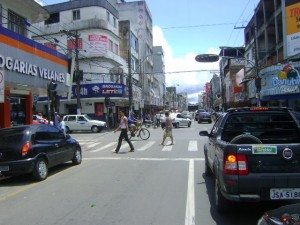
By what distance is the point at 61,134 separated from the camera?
13.0m

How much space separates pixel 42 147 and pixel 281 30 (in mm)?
34539

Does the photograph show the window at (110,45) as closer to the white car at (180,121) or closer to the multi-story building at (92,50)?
the multi-story building at (92,50)

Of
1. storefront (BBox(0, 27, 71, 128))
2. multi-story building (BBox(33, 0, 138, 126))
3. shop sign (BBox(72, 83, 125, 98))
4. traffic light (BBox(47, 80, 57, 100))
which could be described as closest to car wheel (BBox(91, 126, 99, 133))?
multi-story building (BBox(33, 0, 138, 126))

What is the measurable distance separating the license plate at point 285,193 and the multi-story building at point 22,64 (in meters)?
11.3

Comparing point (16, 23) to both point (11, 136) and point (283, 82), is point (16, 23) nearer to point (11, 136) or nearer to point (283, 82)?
point (11, 136)

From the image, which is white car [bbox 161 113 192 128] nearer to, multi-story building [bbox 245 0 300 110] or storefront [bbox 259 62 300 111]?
multi-story building [bbox 245 0 300 110]

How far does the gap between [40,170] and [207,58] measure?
25.5 meters

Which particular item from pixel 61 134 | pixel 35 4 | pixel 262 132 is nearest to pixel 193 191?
pixel 262 132

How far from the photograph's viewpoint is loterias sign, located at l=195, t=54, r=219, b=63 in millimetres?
33950

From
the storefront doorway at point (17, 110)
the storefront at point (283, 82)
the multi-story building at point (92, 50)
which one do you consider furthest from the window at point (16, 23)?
the storefront at point (283, 82)

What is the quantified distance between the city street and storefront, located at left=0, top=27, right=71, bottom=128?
194 inches

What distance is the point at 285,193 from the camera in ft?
19.8

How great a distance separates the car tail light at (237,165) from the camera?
6086 mm

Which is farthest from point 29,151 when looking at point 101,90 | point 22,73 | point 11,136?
point 101,90
